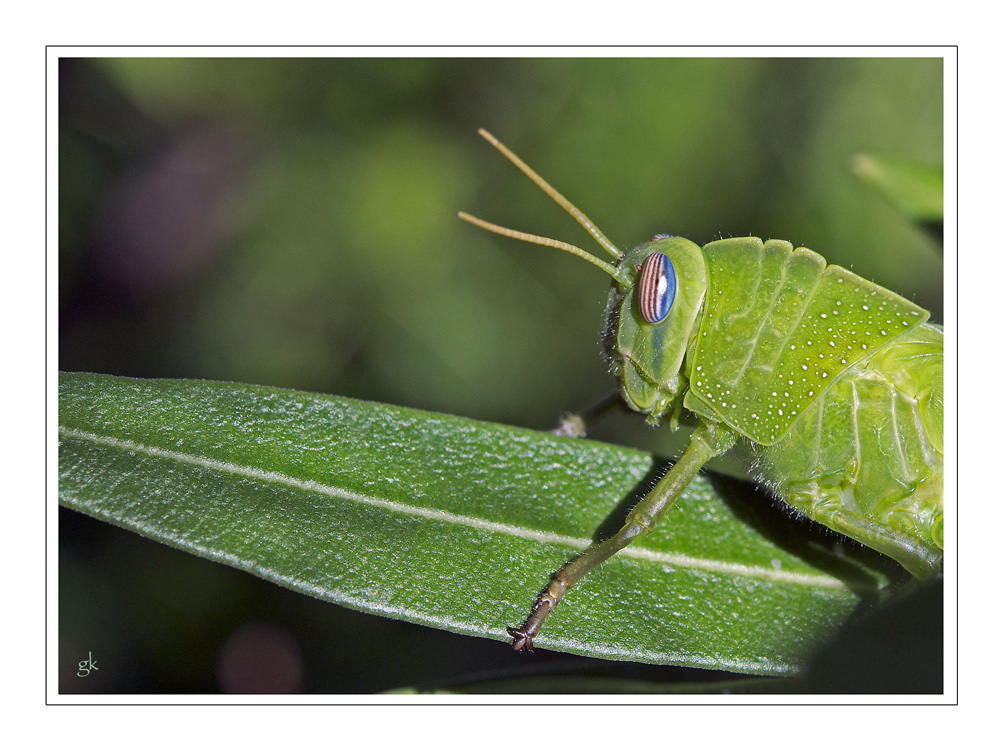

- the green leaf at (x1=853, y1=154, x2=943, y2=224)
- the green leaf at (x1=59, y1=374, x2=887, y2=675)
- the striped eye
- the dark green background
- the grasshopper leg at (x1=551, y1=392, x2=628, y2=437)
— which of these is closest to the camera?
the green leaf at (x1=59, y1=374, x2=887, y2=675)

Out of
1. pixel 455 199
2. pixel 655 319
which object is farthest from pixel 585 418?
pixel 455 199

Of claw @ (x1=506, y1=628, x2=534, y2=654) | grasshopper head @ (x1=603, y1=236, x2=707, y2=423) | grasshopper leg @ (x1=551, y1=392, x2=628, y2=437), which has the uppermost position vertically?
grasshopper head @ (x1=603, y1=236, x2=707, y2=423)

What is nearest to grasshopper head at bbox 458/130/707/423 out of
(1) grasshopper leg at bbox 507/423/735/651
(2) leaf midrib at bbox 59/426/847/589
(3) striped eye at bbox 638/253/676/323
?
(3) striped eye at bbox 638/253/676/323

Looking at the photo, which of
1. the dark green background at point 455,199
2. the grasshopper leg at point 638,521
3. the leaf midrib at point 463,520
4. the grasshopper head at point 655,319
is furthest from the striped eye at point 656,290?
the dark green background at point 455,199

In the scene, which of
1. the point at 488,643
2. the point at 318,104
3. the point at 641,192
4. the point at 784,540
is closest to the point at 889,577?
the point at 784,540

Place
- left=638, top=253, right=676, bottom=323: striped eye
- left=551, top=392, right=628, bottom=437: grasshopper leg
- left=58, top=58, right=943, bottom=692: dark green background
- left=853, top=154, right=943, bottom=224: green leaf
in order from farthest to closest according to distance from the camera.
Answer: left=58, top=58, right=943, bottom=692: dark green background
left=551, top=392, right=628, bottom=437: grasshopper leg
left=853, top=154, right=943, bottom=224: green leaf
left=638, top=253, right=676, bottom=323: striped eye

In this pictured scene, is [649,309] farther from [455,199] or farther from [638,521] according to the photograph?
[455,199]

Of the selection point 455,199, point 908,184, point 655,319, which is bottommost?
point 655,319

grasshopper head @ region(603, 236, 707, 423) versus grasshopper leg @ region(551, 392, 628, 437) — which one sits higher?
grasshopper head @ region(603, 236, 707, 423)

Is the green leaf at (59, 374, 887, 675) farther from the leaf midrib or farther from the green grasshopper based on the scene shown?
the green grasshopper

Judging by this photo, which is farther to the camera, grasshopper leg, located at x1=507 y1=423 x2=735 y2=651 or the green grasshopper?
the green grasshopper
